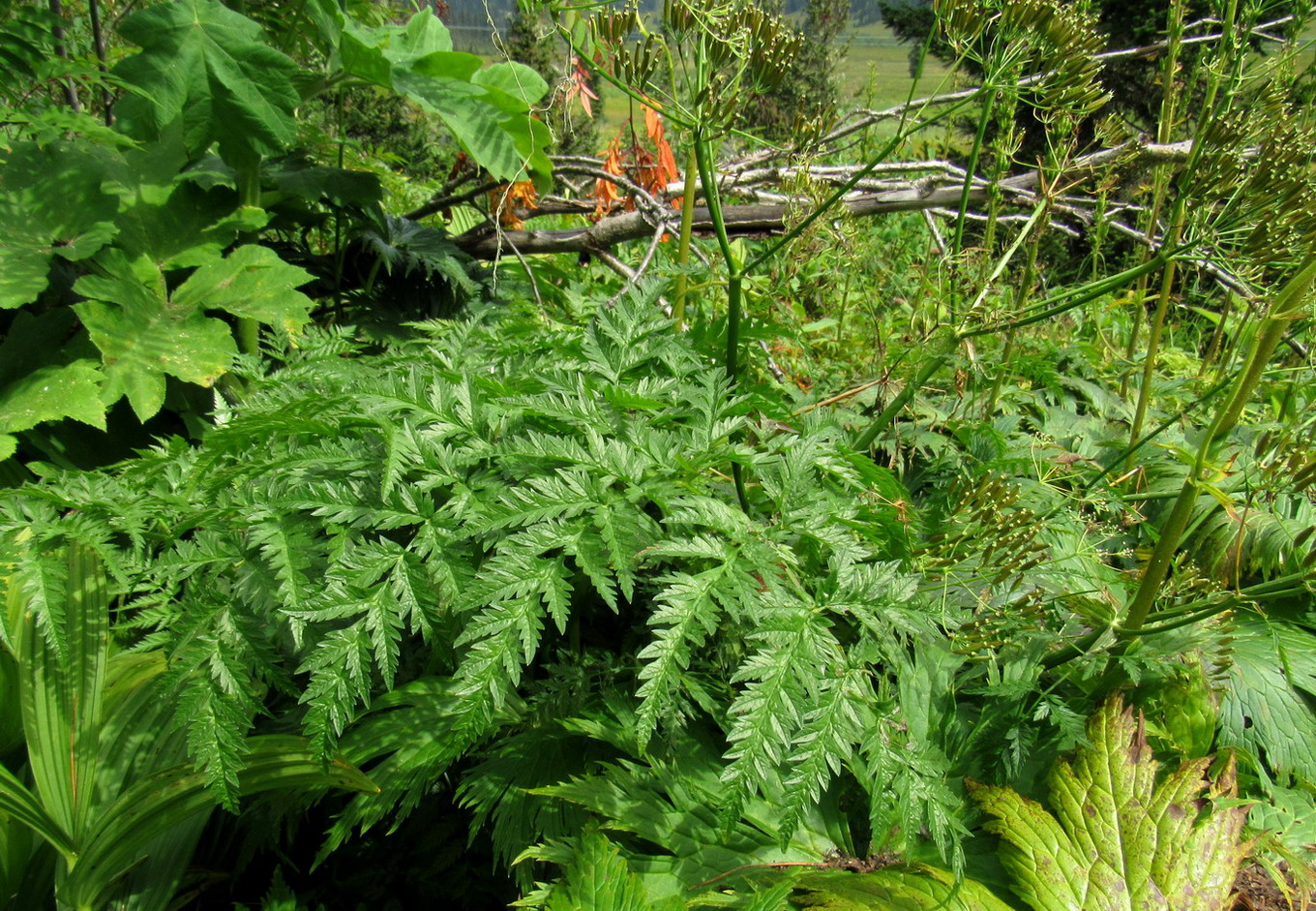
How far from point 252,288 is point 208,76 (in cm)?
54

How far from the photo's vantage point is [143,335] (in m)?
2.04

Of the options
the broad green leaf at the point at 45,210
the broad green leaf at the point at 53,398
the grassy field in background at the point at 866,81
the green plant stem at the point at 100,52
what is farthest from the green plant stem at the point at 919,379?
the green plant stem at the point at 100,52

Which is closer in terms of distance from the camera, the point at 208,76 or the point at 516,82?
the point at 208,76

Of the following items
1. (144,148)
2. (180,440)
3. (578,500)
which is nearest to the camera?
(578,500)

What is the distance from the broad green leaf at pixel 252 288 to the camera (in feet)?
6.82

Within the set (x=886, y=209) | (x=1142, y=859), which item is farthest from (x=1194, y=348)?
(x=1142, y=859)

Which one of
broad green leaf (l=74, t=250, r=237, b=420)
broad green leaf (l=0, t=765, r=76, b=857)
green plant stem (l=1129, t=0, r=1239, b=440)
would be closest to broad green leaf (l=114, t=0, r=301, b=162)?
broad green leaf (l=74, t=250, r=237, b=420)

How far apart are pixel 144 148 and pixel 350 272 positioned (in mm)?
695

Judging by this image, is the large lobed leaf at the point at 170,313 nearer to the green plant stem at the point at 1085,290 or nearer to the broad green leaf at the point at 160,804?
the broad green leaf at the point at 160,804

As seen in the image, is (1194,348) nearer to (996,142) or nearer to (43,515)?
(996,142)

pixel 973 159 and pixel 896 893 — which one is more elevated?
pixel 973 159

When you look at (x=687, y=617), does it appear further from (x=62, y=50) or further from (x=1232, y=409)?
(x=62, y=50)

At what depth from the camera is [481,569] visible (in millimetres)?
1015

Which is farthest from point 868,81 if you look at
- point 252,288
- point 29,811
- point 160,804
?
point 29,811
